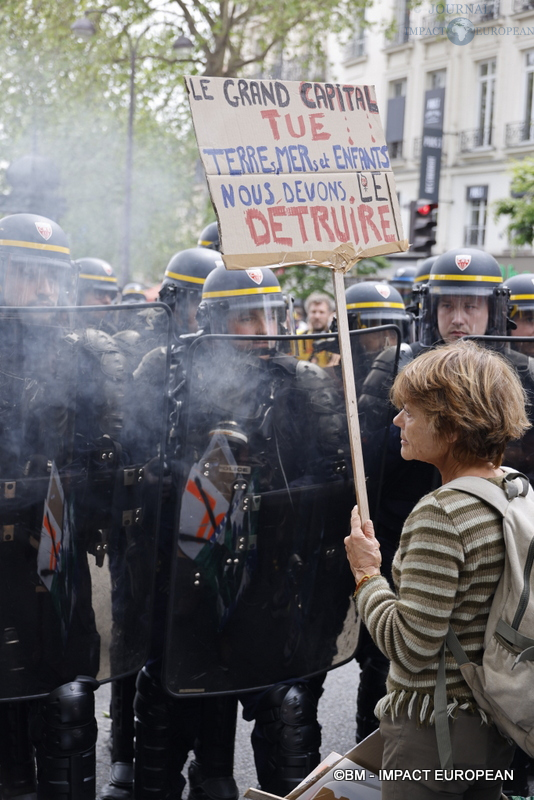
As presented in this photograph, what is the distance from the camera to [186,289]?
5.04 m

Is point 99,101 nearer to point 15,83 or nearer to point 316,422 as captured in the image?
point 15,83

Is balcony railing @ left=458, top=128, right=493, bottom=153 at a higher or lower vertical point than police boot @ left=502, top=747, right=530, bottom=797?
higher

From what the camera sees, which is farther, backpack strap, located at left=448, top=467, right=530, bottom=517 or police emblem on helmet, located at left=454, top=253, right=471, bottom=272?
police emblem on helmet, located at left=454, top=253, right=471, bottom=272

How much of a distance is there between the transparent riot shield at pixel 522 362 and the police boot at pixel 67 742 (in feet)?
4.82

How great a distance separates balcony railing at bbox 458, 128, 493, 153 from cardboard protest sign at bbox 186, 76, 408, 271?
75.3 feet

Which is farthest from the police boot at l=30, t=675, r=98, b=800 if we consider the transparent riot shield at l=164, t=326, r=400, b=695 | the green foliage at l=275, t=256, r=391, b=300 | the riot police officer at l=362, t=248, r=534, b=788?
the green foliage at l=275, t=256, r=391, b=300

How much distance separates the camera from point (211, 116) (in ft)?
7.55

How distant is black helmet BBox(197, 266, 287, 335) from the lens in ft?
11.5

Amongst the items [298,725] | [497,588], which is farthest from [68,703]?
[497,588]

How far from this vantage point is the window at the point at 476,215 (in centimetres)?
2422

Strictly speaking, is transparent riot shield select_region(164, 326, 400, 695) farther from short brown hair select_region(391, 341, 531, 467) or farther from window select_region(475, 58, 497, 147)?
window select_region(475, 58, 497, 147)

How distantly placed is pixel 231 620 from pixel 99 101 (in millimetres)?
16187

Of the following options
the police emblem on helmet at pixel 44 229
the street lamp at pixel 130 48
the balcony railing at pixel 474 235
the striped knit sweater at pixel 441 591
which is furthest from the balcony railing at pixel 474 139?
the striped knit sweater at pixel 441 591

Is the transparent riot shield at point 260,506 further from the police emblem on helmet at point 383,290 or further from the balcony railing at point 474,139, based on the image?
the balcony railing at point 474,139
